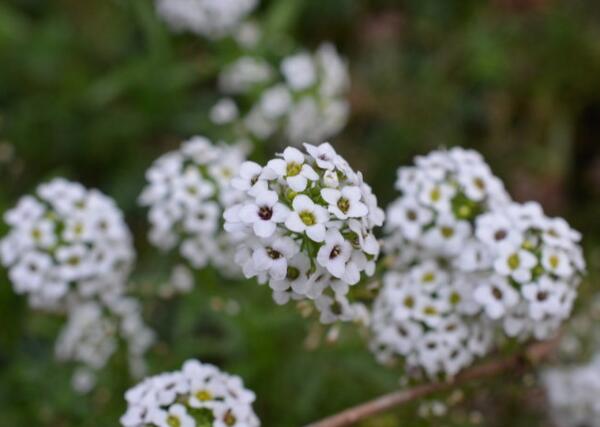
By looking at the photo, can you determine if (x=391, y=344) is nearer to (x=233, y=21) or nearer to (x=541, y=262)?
(x=541, y=262)

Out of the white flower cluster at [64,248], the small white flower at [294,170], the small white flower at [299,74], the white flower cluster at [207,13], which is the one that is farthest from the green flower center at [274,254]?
the white flower cluster at [207,13]

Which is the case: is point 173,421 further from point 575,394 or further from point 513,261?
point 575,394

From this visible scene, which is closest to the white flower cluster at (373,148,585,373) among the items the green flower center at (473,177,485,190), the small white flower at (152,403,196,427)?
the green flower center at (473,177,485,190)

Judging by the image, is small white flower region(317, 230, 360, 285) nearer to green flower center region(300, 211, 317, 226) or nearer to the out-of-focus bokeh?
green flower center region(300, 211, 317, 226)

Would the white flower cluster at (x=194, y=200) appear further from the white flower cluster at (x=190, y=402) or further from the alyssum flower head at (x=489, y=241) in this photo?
the white flower cluster at (x=190, y=402)

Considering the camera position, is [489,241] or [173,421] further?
[489,241]

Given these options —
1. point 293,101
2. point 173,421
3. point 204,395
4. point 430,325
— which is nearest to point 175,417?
point 173,421
